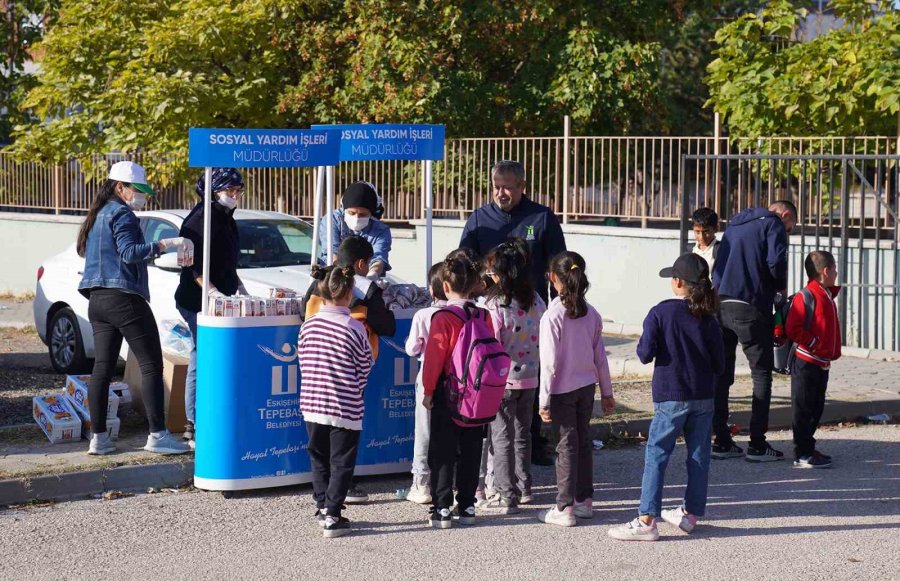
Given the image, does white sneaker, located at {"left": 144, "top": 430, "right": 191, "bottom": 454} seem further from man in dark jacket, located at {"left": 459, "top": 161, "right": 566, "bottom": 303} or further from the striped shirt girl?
man in dark jacket, located at {"left": 459, "top": 161, "right": 566, "bottom": 303}

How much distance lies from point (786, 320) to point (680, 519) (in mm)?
2080

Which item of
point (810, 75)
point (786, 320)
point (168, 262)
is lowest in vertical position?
point (786, 320)

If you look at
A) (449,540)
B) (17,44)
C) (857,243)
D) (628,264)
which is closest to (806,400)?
(449,540)

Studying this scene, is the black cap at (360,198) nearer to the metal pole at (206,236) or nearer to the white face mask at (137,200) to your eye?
the metal pole at (206,236)

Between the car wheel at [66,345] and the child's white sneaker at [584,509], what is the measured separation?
5996 millimetres

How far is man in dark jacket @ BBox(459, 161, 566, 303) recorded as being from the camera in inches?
311

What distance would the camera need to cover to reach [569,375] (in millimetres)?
6730

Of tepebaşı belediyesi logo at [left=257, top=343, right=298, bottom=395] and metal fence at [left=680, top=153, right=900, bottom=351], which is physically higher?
metal fence at [left=680, top=153, right=900, bottom=351]

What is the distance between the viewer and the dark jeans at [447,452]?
6594 millimetres

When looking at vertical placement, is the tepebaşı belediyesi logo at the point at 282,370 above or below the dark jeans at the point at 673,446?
above

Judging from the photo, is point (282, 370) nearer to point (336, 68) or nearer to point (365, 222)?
point (365, 222)

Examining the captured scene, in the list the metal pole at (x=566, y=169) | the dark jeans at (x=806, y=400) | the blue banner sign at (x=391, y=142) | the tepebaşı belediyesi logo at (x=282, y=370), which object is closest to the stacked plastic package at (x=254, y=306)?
the tepebaşı belediyesi logo at (x=282, y=370)

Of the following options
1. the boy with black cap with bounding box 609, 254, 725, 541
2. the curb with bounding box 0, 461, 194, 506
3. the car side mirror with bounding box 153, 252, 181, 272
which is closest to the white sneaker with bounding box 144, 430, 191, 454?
the curb with bounding box 0, 461, 194, 506

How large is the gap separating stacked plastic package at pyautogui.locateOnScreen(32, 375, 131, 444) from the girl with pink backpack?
2.43 meters
